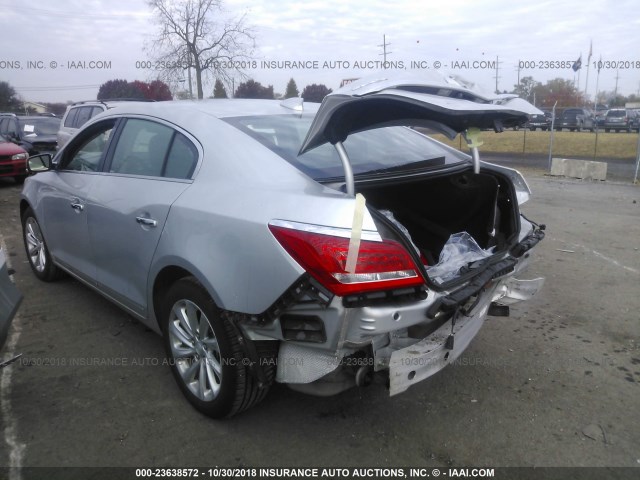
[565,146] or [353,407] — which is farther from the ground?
[565,146]

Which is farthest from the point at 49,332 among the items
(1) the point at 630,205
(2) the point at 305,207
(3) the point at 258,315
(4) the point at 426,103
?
(1) the point at 630,205

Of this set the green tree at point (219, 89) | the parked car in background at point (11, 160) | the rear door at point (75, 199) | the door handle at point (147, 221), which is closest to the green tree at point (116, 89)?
the green tree at point (219, 89)

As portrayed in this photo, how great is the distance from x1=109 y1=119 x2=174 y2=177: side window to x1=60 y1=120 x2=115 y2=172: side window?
0.91 ft

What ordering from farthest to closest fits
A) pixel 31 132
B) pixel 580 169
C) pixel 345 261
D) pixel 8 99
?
1. pixel 8 99
2. pixel 31 132
3. pixel 580 169
4. pixel 345 261

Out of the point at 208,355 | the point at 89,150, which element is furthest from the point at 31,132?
the point at 208,355

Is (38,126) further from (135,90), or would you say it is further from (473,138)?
(473,138)

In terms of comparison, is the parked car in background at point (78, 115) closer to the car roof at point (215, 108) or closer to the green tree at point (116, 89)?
the car roof at point (215, 108)

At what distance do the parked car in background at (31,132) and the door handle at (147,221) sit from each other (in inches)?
460

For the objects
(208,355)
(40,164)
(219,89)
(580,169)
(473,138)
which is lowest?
(208,355)

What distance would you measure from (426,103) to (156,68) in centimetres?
1920

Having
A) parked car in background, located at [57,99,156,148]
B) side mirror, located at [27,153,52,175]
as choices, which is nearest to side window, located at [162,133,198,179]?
side mirror, located at [27,153,52,175]

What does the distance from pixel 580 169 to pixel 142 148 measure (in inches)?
510

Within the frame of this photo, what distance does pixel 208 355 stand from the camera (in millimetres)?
2760

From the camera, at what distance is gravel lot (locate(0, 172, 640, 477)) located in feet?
8.43
